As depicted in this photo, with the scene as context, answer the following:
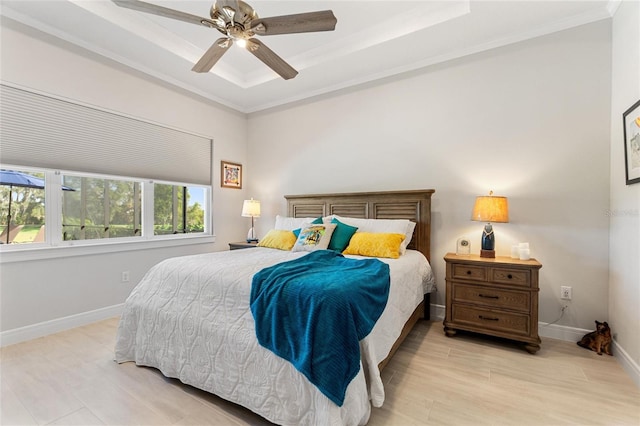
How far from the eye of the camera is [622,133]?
7.30ft

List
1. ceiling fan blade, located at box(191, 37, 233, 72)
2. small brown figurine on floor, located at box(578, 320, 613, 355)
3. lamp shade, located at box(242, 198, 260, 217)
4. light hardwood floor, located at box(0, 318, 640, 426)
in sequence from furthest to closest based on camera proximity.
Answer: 1. lamp shade, located at box(242, 198, 260, 217)
2. small brown figurine on floor, located at box(578, 320, 613, 355)
3. ceiling fan blade, located at box(191, 37, 233, 72)
4. light hardwood floor, located at box(0, 318, 640, 426)

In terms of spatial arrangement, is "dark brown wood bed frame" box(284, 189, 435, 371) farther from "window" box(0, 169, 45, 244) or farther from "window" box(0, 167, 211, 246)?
"window" box(0, 169, 45, 244)

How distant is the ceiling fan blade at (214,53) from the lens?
2.08 m

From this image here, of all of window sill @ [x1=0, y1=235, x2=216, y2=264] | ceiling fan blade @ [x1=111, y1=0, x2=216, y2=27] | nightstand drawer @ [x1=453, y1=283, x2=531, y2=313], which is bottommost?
nightstand drawer @ [x1=453, y1=283, x2=531, y2=313]

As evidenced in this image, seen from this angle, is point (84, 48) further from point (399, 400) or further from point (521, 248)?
point (521, 248)

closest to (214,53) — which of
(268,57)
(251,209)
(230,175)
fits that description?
(268,57)

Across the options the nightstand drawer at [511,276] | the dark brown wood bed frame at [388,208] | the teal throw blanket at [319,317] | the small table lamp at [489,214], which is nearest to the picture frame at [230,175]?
the dark brown wood bed frame at [388,208]

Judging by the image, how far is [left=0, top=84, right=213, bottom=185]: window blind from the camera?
2502 millimetres

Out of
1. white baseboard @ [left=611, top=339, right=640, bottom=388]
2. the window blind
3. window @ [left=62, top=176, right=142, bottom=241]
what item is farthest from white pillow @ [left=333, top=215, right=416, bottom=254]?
window @ [left=62, top=176, right=142, bottom=241]

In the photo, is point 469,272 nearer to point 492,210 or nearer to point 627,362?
point 492,210

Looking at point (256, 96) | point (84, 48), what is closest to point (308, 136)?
point (256, 96)

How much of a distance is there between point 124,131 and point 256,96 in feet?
5.89

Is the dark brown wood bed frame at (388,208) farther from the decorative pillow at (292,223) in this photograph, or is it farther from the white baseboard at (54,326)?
the white baseboard at (54,326)

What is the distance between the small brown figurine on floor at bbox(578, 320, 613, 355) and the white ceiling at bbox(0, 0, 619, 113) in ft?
8.57
